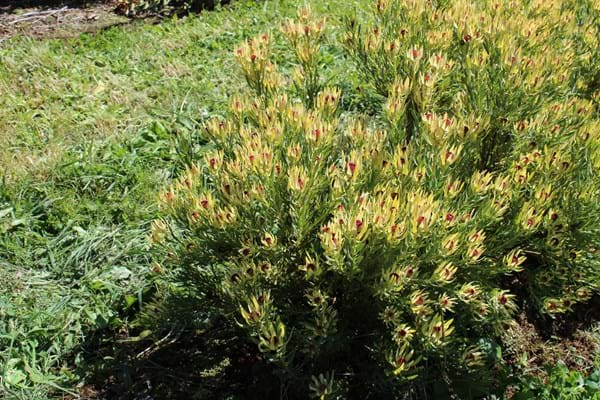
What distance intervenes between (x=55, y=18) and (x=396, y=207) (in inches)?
264

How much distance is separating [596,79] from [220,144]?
2.19m

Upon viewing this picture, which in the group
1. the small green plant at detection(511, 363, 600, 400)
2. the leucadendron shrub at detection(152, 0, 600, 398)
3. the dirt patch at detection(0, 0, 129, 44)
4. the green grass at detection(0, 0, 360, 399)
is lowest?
the small green plant at detection(511, 363, 600, 400)

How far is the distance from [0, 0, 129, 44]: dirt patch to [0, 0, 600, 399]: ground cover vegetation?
3.51 meters

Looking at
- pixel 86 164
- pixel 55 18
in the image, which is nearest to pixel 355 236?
pixel 86 164

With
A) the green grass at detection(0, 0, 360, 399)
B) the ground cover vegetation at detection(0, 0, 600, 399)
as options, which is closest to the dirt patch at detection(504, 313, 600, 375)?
the ground cover vegetation at detection(0, 0, 600, 399)

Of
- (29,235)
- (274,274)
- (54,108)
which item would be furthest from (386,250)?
(54,108)

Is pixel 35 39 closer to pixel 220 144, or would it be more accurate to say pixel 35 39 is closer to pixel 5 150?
pixel 5 150

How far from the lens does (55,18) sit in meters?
7.55

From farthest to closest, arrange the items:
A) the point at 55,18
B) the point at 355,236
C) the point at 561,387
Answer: the point at 55,18, the point at 561,387, the point at 355,236

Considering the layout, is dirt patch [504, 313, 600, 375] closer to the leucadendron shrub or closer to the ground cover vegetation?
the ground cover vegetation

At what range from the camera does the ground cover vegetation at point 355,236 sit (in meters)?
2.29

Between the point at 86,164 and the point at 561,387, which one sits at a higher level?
the point at 86,164

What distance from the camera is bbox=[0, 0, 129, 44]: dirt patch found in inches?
278

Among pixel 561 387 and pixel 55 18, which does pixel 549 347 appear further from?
pixel 55 18
